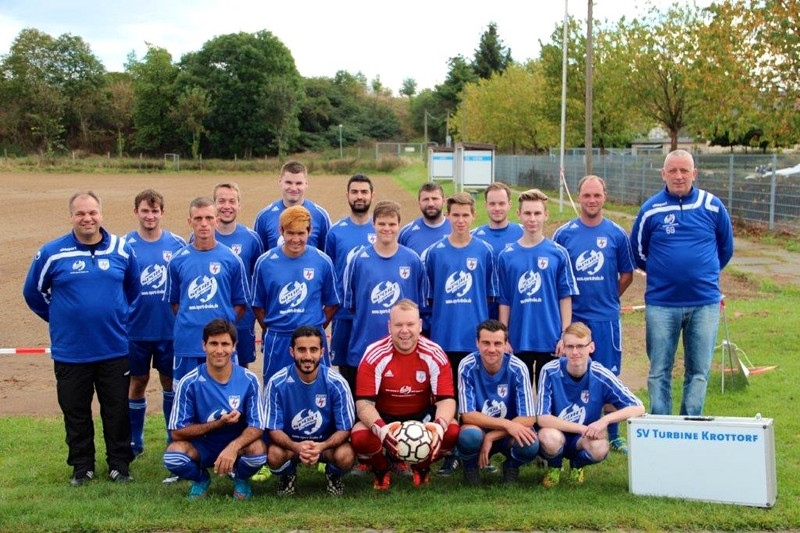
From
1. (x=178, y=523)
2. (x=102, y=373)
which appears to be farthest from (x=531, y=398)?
(x=102, y=373)

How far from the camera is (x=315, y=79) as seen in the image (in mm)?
127938

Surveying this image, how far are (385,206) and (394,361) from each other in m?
1.27

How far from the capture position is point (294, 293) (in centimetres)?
664

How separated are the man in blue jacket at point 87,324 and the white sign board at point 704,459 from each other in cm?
390

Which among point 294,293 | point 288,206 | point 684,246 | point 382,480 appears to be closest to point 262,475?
point 382,480

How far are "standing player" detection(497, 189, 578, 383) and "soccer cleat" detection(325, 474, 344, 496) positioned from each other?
1.78 m

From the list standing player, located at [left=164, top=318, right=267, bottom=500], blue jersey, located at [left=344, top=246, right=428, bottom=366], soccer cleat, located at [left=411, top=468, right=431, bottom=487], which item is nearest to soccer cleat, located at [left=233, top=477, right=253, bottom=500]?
standing player, located at [left=164, top=318, right=267, bottom=500]

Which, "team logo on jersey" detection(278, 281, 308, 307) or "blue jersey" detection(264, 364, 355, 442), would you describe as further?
"team logo on jersey" detection(278, 281, 308, 307)

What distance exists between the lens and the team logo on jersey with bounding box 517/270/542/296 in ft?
21.6

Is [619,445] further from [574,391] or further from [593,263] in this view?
[593,263]

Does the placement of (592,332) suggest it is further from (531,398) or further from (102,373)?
(102,373)

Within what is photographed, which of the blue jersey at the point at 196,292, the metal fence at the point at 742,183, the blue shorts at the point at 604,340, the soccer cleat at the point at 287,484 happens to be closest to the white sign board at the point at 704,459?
→ the blue shorts at the point at 604,340

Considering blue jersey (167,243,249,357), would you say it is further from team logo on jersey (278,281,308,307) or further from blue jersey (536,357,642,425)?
blue jersey (536,357,642,425)

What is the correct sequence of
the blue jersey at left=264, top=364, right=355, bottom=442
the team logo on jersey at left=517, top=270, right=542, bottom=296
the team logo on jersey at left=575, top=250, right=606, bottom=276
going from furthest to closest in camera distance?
the team logo on jersey at left=575, top=250, right=606, bottom=276 → the team logo on jersey at left=517, top=270, right=542, bottom=296 → the blue jersey at left=264, top=364, right=355, bottom=442
